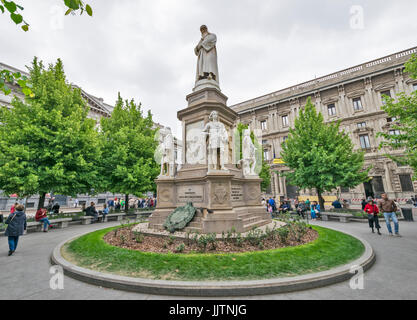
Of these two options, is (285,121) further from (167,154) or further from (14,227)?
(14,227)

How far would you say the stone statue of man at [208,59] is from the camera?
11578 millimetres

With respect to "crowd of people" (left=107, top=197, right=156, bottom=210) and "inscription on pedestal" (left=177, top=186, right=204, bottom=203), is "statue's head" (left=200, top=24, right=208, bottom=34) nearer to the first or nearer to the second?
"inscription on pedestal" (left=177, top=186, right=204, bottom=203)

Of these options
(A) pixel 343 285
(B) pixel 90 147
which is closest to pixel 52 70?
(B) pixel 90 147

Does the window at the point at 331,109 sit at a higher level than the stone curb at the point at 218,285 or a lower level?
higher

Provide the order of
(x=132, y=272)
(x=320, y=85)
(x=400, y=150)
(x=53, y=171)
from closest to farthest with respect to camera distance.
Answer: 1. (x=132, y=272)
2. (x=53, y=171)
3. (x=400, y=150)
4. (x=320, y=85)

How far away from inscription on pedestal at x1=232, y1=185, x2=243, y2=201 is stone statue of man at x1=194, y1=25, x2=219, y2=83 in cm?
616

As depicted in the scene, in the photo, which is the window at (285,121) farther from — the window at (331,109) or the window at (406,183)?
the window at (406,183)

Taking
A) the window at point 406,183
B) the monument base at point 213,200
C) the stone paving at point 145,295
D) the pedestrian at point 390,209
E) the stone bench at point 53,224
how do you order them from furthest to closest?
1. the window at point 406,183
2. the stone bench at point 53,224
3. the pedestrian at point 390,209
4. the monument base at point 213,200
5. the stone paving at point 145,295

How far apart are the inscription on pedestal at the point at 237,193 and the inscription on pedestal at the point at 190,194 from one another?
1.44 metres

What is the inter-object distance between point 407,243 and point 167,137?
1129cm

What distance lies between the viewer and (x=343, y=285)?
4.45 m

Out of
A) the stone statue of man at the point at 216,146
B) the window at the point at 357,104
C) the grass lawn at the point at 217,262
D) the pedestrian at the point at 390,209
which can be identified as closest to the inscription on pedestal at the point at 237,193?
the stone statue of man at the point at 216,146

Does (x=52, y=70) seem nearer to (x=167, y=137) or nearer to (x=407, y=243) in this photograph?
(x=167, y=137)

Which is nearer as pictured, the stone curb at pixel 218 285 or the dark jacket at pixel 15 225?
the stone curb at pixel 218 285
